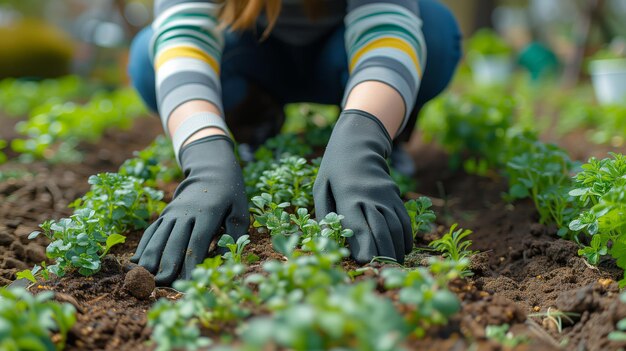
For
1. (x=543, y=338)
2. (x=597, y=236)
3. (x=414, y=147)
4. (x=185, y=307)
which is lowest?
(x=543, y=338)

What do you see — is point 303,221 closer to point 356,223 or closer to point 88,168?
point 356,223

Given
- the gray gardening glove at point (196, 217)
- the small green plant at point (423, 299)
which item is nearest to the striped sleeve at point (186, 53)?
the gray gardening glove at point (196, 217)

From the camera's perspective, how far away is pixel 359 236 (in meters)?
1.43

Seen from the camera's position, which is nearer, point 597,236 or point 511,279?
point 597,236

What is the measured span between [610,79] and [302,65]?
2.68m

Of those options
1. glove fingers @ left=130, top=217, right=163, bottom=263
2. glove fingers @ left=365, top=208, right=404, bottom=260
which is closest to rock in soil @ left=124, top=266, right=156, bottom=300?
glove fingers @ left=130, top=217, right=163, bottom=263

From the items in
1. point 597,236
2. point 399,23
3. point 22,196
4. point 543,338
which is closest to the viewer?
point 543,338

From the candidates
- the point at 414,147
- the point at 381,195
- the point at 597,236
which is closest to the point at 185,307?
the point at 381,195

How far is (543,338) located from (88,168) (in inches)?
89.4

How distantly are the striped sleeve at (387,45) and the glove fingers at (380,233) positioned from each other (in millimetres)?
518

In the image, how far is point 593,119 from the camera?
12.4ft

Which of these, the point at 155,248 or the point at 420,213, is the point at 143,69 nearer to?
the point at 155,248

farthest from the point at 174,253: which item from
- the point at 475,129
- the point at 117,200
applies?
the point at 475,129

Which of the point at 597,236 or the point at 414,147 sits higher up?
the point at 414,147
